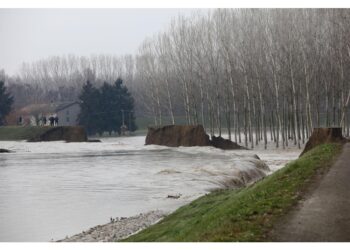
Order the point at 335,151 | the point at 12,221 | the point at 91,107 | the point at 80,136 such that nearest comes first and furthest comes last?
the point at 12,221, the point at 335,151, the point at 91,107, the point at 80,136

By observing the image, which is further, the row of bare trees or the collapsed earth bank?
the collapsed earth bank

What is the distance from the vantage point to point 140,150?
19.7m

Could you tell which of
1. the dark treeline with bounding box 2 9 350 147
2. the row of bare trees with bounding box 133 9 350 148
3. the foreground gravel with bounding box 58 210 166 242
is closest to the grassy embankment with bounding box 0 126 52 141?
the dark treeline with bounding box 2 9 350 147

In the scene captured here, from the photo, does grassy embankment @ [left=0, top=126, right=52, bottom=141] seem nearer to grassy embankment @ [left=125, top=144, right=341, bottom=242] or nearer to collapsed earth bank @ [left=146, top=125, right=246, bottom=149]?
grassy embankment @ [left=125, top=144, right=341, bottom=242]

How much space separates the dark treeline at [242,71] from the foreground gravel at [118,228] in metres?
4.14

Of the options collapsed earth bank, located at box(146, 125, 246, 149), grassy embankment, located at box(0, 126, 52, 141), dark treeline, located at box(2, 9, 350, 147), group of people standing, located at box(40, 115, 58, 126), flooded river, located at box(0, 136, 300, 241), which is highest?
dark treeline, located at box(2, 9, 350, 147)

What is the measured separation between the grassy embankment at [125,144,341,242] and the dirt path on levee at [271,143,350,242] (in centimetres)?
17

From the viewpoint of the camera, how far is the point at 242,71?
1811 cm

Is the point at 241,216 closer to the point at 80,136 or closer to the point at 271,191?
the point at 271,191

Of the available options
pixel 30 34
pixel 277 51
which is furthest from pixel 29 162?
pixel 277 51

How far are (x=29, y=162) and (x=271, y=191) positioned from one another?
1016 cm

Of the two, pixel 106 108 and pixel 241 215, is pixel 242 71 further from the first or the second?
pixel 241 215

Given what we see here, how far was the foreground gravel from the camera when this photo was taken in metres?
8.48

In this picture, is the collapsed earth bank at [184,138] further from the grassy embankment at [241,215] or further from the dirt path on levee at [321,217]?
the dirt path on levee at [321,217]
